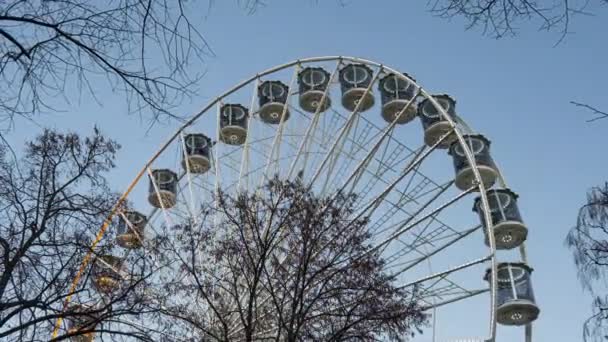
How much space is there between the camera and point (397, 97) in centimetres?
2153

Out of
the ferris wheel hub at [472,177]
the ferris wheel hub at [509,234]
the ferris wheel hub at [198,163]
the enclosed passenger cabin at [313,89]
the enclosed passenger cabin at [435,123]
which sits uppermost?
the enclosed passenger cabin at [313,89]

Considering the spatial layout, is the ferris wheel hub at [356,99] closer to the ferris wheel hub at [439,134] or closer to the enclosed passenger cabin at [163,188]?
the ferris wheel hub at [439,134]

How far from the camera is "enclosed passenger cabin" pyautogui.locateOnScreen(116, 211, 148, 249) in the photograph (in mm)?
13871

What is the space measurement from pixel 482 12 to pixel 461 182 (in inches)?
604

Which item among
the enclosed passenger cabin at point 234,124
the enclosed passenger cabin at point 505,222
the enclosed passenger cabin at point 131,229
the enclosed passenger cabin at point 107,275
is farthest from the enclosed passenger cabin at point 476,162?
the enclosed passenger cabin at point 107,275

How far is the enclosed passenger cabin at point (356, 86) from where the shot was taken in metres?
21.7

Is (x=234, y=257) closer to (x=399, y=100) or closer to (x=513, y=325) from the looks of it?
(x=513, y=325)

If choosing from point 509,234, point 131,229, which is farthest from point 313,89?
point 131,229

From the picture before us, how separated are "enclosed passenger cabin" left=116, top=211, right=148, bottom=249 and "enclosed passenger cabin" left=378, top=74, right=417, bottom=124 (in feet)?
22.5

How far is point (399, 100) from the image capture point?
70.2 feet

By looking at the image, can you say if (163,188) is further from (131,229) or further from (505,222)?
(505,222)

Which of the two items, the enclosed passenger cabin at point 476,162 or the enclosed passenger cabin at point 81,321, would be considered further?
the enclosed passenger cabin at point 476,162

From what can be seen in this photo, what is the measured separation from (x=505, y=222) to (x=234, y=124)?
7.99 metres

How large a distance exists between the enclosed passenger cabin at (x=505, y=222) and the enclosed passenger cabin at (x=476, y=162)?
1.67 feet
